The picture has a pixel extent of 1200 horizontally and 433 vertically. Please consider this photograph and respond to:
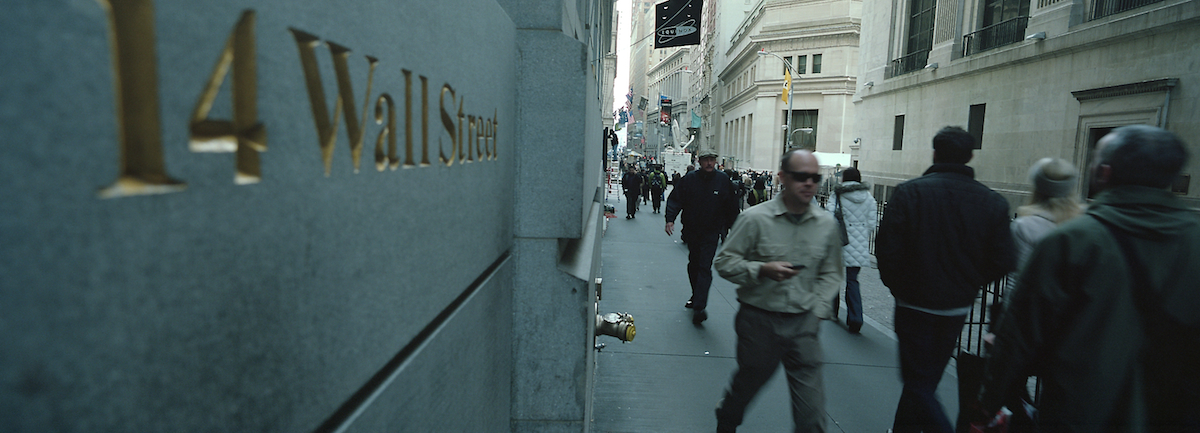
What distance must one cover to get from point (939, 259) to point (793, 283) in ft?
2.62

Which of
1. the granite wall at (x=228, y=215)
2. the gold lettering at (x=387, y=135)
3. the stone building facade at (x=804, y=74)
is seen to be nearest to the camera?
the granite wall at (x=228, y=215)

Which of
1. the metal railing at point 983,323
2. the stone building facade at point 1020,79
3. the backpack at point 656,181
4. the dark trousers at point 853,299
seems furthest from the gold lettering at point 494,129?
the backpack at point 656,181

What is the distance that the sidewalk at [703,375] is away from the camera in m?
4.44

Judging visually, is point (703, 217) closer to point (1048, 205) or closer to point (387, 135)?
point (1048, 205)

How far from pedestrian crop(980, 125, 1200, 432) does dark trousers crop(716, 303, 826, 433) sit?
1.30 m

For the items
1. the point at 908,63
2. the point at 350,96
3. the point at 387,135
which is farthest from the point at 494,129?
the point at 908,63

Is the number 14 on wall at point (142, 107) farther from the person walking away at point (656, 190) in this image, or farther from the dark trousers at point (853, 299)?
the person walking away at point (656, 190)

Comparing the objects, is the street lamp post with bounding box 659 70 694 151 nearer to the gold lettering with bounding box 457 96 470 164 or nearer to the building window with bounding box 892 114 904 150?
the building window with bounding box 892 114 904 150

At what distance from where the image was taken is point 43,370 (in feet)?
2.08

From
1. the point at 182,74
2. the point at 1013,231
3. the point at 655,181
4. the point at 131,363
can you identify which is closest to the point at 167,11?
the point at 182,74

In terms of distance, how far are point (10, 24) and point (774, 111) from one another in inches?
2210

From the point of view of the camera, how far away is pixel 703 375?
5.28 m

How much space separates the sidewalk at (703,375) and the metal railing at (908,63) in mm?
19736

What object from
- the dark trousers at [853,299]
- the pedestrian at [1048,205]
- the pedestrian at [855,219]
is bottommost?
the dark trousers at [853,299]
